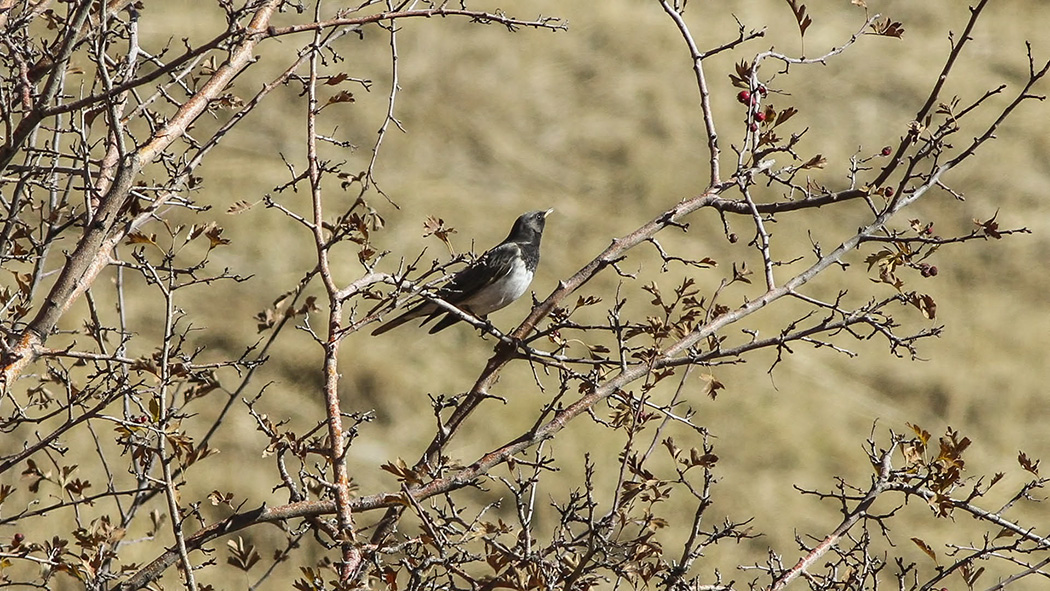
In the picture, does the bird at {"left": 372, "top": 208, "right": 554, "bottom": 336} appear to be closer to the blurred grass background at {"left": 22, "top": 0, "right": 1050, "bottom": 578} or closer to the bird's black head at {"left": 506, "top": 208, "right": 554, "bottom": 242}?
the bird's black head at {"left": 506, "top": 208, "right": 554, "bottom": 242}

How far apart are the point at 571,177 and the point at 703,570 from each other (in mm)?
5521

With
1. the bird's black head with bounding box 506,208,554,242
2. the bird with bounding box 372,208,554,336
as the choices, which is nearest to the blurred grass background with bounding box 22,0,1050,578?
the bird's black head with bounding box 506,208,554,242

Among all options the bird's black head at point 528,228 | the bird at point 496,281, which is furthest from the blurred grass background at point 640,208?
the bird at point 496,281

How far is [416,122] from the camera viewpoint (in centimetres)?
1338

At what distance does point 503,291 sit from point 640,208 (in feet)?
26.0

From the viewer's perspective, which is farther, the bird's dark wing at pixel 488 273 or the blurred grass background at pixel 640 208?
the blurred grass background at pixel 640 208

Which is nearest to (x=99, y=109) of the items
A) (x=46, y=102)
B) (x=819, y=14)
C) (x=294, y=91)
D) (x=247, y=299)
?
(x=46, y=102)

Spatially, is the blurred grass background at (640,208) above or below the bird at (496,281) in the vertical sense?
above

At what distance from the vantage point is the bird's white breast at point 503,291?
5.34 meters

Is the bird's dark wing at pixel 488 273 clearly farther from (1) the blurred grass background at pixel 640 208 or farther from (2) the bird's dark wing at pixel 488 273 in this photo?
(1) the blurred grass background at pixel 640 208

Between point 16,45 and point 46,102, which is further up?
point 16,45

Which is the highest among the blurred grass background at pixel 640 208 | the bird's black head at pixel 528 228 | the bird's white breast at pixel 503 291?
the blurred grass background at pixel 640 208

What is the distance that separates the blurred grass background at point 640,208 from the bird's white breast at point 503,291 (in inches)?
187

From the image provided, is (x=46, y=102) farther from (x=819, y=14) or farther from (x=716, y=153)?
(x=819, y=14)
